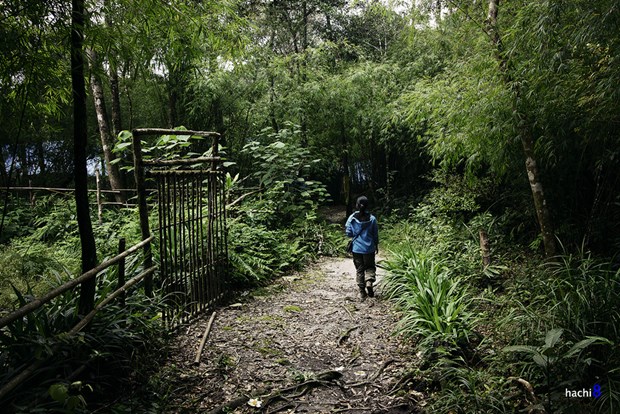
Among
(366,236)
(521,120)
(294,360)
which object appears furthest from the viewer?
(366,236)

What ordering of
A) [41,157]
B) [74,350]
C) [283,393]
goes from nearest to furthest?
[74,350] < [283,393] < [41,157]

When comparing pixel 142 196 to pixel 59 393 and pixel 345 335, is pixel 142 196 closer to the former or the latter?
pixel 59 393

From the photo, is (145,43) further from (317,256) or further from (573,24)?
(317,256)

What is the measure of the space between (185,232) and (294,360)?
183cm

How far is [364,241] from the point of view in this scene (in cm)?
510

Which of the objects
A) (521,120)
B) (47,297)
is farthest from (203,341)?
(521,120)

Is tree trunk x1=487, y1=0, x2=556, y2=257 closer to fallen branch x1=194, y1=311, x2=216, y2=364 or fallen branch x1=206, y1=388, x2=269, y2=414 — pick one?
fallen branch x1=206, y1=388, x2=269, y2=414

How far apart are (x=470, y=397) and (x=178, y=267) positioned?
3072 mm

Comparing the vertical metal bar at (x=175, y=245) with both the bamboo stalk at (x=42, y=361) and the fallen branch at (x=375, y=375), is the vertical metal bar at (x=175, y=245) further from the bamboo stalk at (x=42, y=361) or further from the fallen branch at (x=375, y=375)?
the fallen branch at (x=375, y=375)

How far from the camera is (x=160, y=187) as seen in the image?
3.79 meters

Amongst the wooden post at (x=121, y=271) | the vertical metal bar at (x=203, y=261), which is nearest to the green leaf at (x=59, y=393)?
the wooden post at (x=121, y=271)

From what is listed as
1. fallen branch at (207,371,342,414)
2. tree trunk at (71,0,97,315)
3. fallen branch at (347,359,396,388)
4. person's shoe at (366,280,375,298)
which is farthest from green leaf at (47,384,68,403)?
person's shoe at (366,280,375,298)

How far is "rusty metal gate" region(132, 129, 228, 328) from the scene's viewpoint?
3.80 meters

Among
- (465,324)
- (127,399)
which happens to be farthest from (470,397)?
(127,399)
